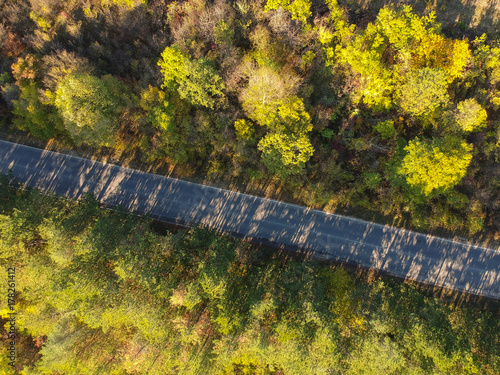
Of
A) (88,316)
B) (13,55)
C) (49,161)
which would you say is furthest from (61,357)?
(13,55)

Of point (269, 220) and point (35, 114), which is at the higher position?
point (35, 114)

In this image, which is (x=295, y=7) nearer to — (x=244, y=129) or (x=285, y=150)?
(x=244, y=129)

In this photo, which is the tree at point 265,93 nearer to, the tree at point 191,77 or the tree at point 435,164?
the tree at point 191,77

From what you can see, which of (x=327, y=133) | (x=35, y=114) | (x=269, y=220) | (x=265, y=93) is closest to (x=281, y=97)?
(x=265, y=93)

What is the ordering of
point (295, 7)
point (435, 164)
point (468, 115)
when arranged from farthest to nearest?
1. point (295, 7)
2. point (468, 115)
3. point (435, 164)

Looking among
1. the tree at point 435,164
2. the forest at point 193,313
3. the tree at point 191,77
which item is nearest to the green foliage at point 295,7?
the tree at point 191,77

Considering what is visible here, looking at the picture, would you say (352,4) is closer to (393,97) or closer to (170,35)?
(393,97)

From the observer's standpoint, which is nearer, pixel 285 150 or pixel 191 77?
pixel 285 150
